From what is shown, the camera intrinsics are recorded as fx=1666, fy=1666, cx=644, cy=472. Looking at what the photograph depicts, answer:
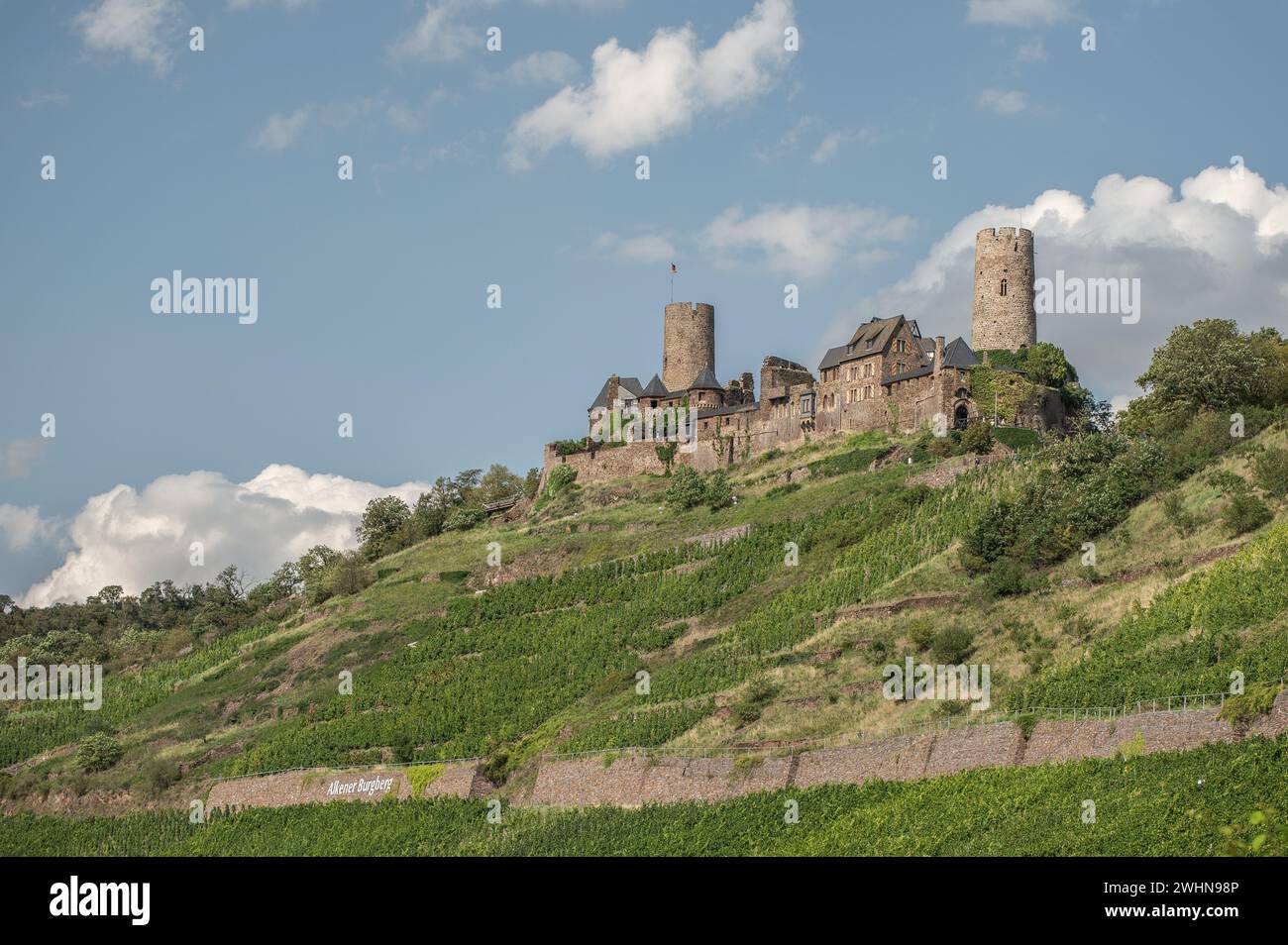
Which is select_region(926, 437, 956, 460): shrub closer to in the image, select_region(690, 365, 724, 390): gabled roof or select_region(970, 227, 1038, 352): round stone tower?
select_region(970, 227, 1038, 352): round stone tower

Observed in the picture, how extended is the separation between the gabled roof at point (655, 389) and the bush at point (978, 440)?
3160cm

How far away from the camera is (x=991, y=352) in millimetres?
94812

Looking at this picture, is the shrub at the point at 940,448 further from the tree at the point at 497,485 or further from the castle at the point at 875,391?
the tree at the point at 497,485

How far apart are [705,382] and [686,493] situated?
15773mm

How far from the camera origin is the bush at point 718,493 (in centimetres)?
9338

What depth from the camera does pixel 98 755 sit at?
7988 cm

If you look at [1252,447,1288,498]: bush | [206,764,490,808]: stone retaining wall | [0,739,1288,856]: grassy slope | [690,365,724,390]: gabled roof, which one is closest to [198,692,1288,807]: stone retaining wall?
[206,764,490,808]: stone retaining wall

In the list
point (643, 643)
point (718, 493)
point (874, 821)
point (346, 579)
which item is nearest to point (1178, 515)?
point (874, 821)

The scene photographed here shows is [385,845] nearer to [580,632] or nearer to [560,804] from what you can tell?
[560,804]

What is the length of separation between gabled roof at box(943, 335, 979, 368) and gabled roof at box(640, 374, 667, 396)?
81.6 feet

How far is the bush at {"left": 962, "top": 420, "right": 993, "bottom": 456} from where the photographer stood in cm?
8444

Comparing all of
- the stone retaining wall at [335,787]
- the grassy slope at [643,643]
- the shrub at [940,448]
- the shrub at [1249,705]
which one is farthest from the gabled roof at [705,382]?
the shrub at [1249,705]
